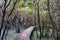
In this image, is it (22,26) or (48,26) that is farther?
(22,26)

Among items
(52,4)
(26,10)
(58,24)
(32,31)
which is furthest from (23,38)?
(52,4)

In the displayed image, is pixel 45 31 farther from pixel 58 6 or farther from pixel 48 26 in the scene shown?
pixel 58 6

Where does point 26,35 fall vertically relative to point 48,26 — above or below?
below

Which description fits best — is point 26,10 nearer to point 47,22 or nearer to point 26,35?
point 26,35

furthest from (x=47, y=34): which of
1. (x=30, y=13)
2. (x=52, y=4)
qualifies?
(x=52, y=4)

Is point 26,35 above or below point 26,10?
below

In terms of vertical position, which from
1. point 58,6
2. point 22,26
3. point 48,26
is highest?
point 58,6

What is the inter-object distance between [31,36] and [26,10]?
4.07ft

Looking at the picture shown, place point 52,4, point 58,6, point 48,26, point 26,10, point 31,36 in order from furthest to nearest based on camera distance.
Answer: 1. point 26,10
2. point 31,36
3. point 48,26
4. point 58,6
5. point 52,4

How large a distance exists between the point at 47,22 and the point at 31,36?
119 centimetres

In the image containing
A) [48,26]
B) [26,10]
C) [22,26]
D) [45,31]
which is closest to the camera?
[48,26]

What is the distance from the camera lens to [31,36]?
260 inches

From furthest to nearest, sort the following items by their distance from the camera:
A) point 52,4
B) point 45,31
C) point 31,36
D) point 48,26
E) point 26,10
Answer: point 26,10 < point 31,36 < point 45,31 < point 48,26 < point 52,4

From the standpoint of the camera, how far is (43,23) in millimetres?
5777
